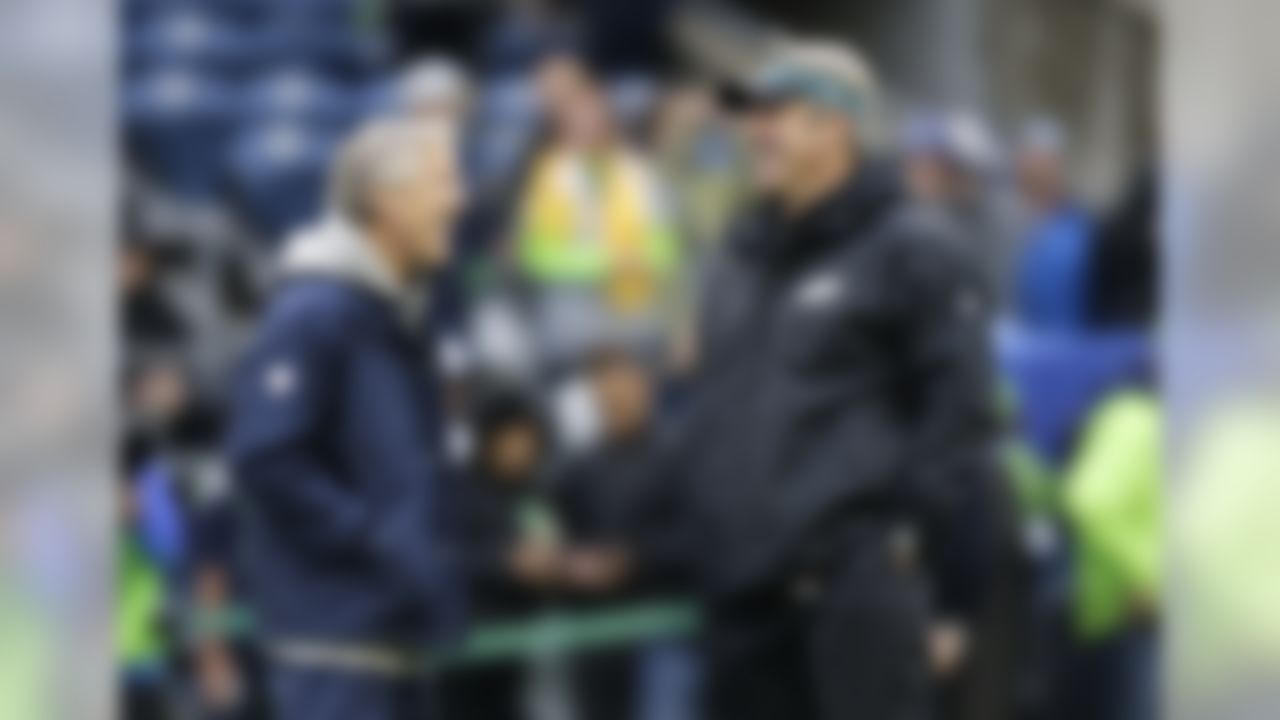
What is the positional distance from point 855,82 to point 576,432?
1.89ft

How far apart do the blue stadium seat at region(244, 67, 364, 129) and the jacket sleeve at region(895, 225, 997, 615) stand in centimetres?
72

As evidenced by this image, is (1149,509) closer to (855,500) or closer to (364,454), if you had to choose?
(855,500)

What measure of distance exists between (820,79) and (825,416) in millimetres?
442

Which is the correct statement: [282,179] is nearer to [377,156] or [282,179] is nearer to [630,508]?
[377,156]

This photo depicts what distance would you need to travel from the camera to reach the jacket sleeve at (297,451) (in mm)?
3297

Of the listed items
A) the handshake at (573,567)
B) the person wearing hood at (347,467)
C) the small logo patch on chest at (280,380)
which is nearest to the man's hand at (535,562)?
the handshake at (573,567)

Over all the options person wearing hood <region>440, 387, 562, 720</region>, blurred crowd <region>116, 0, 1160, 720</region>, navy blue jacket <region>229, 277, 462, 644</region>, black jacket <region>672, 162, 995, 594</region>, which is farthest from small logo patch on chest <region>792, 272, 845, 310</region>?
navy blue jacket <region>229, 277, 462, 644</region>

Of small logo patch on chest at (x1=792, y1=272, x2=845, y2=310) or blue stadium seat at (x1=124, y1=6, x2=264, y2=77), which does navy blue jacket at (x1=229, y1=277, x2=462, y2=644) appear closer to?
blue stadium seat at (x1=124, y1=6, x2=264, y2=77)

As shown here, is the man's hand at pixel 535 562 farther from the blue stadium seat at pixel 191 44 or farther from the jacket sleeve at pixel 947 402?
the blue stadium seat at pixel 191 44

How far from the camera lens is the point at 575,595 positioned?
368cm

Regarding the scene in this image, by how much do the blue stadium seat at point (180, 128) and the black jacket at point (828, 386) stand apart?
Result: 653 mm

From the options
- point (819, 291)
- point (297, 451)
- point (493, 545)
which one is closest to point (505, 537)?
point (493, 545)

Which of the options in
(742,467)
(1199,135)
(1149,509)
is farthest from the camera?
(1149,509)

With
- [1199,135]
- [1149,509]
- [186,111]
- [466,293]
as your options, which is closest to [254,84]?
[186,111]
